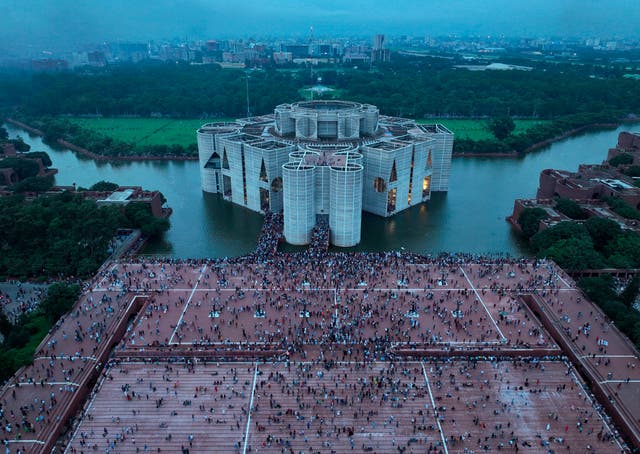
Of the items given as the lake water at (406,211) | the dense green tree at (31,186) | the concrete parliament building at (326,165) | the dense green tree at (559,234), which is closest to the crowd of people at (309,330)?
the dense green tree at (559,234)

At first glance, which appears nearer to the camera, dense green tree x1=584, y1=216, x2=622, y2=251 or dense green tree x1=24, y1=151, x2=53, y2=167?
dense green tree x1=584, y1=216, x2=622, y2=251

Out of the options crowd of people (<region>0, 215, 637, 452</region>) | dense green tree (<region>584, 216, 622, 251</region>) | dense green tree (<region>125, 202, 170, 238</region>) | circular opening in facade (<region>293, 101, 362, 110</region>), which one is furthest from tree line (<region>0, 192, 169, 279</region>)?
dense green tree (<region>584, 216, 622, 251</region>)

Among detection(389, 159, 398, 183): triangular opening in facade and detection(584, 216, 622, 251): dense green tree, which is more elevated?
detection(389, 159, 398, 183): triangular opening in facade

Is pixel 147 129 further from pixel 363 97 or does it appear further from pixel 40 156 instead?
pixel 363 97

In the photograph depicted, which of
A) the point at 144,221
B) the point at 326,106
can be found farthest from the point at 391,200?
the point at 144,221

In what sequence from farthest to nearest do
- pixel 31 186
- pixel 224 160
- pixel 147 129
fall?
pixel 147 129 → pixel 224 160 → pixel 31 186

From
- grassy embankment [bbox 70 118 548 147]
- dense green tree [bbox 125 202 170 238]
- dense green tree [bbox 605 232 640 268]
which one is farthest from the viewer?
grassy embankment [bbox 70 118 548 147]

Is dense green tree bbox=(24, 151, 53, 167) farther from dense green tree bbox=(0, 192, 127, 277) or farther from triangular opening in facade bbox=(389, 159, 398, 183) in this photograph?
triangular opening in facade bbox=(389, 159, 398, 183)

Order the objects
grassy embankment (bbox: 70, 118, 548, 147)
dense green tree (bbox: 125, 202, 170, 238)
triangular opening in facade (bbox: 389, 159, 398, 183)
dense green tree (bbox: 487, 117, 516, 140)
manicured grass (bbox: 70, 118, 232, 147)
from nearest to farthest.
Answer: dense green tree (bbox: 125, 202, 170, 238)
triangular opening in facade (bbox: 389, 159, 398, 183)
dense green tree (bbox: 487, 117, 516, 140)
manicured grass (bbox: 70, 118, 232, 147)
grassy embankment (bbox: 70, 118, 548, 147)
